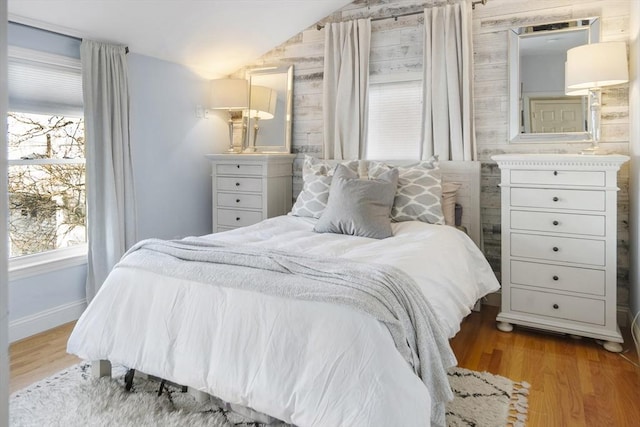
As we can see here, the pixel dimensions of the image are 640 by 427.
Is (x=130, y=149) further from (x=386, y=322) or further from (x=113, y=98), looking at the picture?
(x=386, y=322)

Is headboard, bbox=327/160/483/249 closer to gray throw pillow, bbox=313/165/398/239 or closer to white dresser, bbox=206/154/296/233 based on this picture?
gray throw pillow, bbox=313/165/398/239

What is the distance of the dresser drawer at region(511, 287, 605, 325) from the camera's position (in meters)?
2.63

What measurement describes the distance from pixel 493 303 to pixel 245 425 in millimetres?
2273

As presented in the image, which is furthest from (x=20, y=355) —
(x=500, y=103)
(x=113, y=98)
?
(x=500, y=103)

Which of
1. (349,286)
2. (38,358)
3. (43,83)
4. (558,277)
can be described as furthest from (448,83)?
(38,358)

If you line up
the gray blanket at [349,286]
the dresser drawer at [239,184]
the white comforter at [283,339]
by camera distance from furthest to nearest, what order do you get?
the dresser drawer at [239,184] → the gray blanket at [349,286] → the white comforter at [283,339]


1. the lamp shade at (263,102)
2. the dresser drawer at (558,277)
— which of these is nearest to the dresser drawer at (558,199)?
the dresser drawer at (558,277)

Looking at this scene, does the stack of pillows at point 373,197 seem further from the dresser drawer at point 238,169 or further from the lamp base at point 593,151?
the lamp base at point 593,151

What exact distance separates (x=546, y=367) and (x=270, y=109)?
3.03 metres

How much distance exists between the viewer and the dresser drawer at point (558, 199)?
2594 millimetres

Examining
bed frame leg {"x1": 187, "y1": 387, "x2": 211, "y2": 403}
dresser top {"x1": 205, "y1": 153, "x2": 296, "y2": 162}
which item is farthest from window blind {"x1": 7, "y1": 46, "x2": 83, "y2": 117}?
bed frame leg {"x1": 187, "y1": 387, "x2": 211, "y2": 403}

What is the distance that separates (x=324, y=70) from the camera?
3.80 m

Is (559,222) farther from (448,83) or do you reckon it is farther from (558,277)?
(448,83)

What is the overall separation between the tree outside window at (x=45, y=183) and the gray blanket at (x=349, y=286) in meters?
1.50
